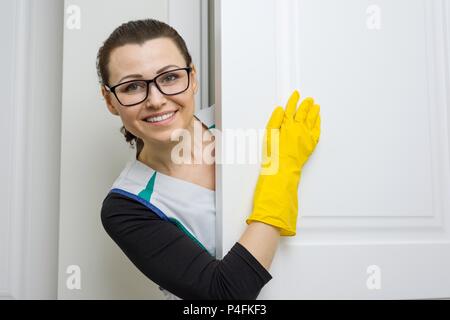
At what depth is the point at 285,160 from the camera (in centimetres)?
80

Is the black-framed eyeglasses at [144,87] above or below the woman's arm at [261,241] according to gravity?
above

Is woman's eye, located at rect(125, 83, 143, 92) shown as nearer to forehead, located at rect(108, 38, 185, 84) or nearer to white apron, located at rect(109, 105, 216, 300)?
forehead, located at rect(108, 38, 185, 84)

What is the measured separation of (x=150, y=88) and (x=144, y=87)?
0.02 meters

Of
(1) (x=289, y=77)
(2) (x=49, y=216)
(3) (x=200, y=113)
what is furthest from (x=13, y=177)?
(1) (x=289, y=77)

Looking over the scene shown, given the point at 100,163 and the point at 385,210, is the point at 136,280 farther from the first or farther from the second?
the point at 385,210

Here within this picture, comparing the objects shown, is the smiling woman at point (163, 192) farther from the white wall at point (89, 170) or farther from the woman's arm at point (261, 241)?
the white wall at point (89, 170)

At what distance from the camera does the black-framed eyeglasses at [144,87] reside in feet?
2.76

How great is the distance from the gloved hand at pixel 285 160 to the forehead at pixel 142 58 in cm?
25

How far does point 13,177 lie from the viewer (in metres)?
1.22

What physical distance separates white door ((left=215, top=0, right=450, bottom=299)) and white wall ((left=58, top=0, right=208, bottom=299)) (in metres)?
0.46


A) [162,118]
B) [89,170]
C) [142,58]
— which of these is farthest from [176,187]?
[89,170]

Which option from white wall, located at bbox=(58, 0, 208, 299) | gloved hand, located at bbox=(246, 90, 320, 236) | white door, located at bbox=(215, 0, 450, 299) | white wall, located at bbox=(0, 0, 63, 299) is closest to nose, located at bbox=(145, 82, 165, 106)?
white door, located at bbox=(215, 0, 450, 299)

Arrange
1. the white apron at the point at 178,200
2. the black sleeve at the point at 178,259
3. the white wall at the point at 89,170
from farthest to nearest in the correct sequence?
the white wall at the point at 89,170
the white apron at the point at 178,200
the black sleeve at the point at 178,259

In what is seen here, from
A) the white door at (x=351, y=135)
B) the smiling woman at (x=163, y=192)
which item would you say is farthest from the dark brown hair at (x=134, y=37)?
the white door at (x=351, y=135)
